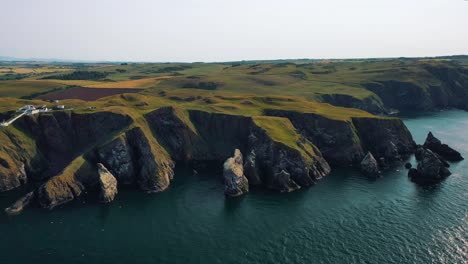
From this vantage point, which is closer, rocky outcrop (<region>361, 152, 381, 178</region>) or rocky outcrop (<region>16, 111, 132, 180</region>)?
rocky outcrop (<region>361, 152, 381, 178</region>)

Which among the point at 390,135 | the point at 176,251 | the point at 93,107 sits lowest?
the point at 176,251

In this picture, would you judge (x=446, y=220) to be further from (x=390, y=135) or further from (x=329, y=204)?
(x=390, y=135)

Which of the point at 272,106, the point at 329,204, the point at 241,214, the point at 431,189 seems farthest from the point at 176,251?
the point at 272,106

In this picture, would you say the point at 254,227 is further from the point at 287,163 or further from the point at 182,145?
the point at 182,145

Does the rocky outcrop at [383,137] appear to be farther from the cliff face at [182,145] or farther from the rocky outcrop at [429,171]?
the rocky outcrop at [429,171]

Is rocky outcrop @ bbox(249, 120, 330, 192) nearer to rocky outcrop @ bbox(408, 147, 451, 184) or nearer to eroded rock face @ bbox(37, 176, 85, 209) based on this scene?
rocky outcrop @ bbox(408, 147, 451, 184)

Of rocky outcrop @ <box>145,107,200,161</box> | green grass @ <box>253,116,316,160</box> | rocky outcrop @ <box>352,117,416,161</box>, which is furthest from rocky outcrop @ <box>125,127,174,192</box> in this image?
rocky outcrop @ <box>352,117,416,161</box>
